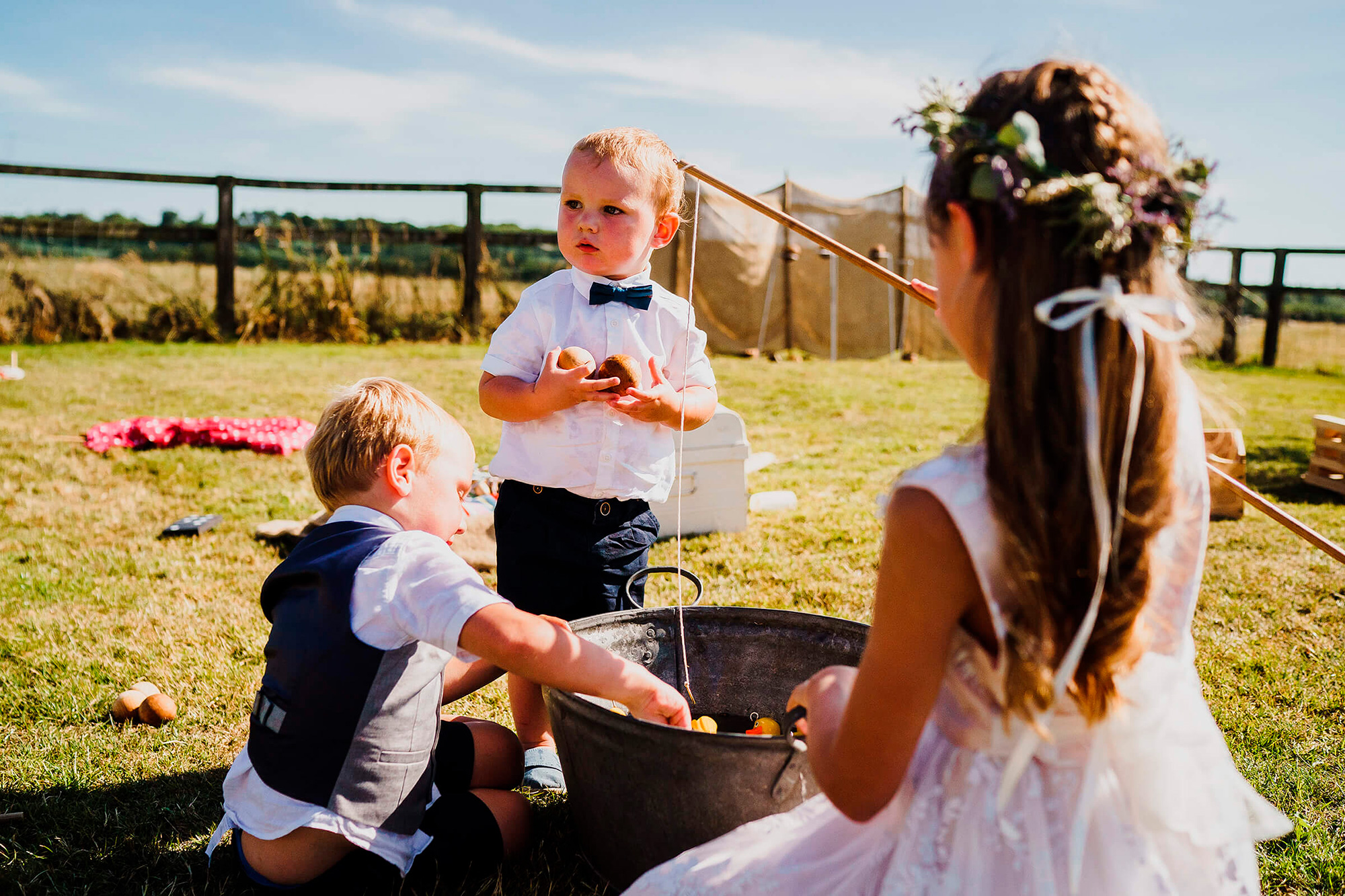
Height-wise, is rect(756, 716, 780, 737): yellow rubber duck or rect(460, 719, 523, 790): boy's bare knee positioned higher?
rect(756, 716, 780, 737): yellow rubber duck

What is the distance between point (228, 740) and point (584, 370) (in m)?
1.22

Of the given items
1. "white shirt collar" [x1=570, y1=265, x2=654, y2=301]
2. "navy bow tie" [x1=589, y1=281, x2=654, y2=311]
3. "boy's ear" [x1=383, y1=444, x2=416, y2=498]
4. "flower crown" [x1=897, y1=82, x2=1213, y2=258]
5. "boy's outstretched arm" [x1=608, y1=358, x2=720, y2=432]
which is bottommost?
"boy's ear" [x1=383, y1=444, x2=416, y2=498]

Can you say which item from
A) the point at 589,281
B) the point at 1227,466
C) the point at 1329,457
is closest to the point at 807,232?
the point at 589,281

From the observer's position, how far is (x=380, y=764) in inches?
63.4

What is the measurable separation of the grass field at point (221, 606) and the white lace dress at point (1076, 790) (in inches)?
11.9

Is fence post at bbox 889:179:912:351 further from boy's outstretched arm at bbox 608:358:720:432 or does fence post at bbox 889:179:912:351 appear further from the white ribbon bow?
the white ribbon bow

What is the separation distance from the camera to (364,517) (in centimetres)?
163

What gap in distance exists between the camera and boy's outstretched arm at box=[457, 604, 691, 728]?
4.75ft

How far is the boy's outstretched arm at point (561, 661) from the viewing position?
1.45 m

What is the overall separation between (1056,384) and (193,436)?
17.2 feet

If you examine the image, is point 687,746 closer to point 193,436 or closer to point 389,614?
point 389,614

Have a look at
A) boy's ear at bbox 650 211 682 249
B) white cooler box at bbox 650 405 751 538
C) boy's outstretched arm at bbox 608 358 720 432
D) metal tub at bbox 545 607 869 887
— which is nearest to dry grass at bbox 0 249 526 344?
white cooler box at bbox 650 405 751 538

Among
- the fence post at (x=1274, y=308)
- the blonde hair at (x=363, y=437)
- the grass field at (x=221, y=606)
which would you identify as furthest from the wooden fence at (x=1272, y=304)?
the blonde hair at (x=363, y=437)

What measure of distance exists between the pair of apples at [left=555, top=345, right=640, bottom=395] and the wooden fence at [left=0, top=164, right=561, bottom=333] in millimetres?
8886
